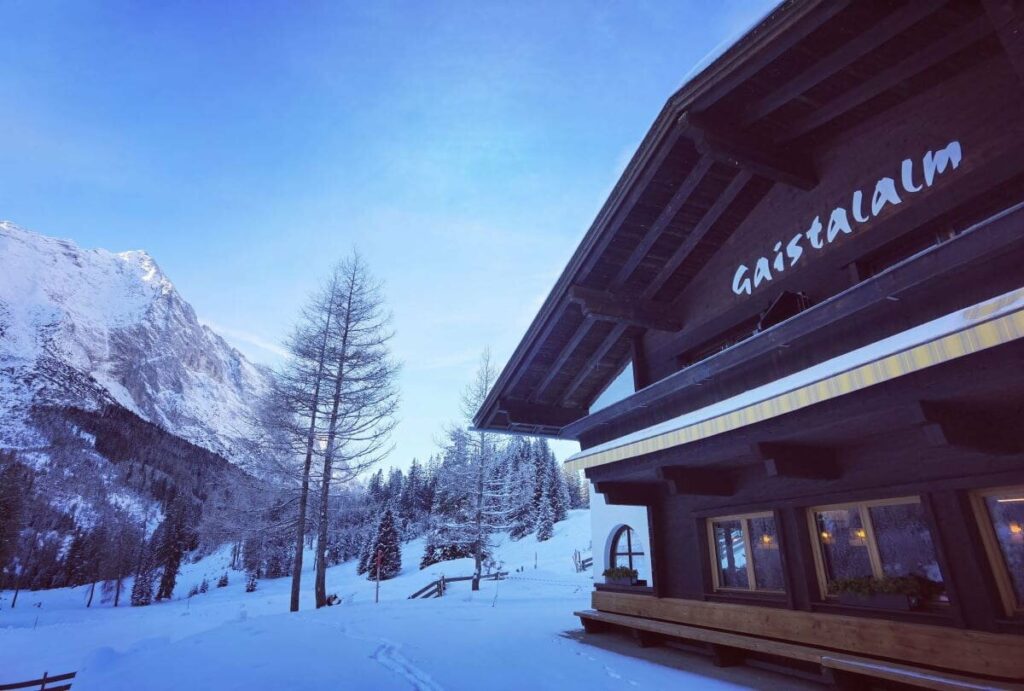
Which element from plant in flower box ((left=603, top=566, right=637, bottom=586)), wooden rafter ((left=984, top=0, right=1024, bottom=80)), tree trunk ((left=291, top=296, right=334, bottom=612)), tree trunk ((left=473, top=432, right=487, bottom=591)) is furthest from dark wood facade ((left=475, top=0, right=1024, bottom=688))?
tree trunk ((left=473, top=432, right=487, bottom=591))

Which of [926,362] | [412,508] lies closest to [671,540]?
[926,362]

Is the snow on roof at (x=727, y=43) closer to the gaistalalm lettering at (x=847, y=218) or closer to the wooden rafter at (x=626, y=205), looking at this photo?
the wooden rafter at (x=626, y=205)

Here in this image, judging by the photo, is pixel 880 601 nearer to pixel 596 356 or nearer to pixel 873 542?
pixel 873 542

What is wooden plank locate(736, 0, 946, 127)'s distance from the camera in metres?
4.43

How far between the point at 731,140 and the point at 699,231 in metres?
1.81

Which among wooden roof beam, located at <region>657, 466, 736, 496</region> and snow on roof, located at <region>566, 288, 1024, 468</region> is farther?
wooden roof beam, located at <region>657, 466, 736, 496</region>

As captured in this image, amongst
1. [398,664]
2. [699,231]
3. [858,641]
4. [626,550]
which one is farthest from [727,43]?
[626,550]

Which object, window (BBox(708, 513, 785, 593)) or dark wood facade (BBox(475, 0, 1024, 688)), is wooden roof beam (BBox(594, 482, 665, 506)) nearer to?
dark wood facade (BBox(475, 0, 1024, 688))

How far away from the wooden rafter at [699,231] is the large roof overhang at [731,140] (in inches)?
0.7

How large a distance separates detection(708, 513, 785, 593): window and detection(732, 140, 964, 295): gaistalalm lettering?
353 centimetres

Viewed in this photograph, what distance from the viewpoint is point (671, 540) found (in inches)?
339

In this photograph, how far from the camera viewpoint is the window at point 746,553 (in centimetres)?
691

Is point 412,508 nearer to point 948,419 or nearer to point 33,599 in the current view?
point 33,599

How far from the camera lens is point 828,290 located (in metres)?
6.11
